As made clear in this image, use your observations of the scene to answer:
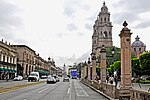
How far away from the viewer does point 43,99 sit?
2111cm

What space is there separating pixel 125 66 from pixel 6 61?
75176mm

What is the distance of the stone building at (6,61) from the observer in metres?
82.1

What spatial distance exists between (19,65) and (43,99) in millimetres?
91104

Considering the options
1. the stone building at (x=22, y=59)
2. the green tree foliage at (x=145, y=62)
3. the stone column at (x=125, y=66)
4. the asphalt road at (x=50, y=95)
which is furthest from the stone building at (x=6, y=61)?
the stone column at (x=125, y=66)

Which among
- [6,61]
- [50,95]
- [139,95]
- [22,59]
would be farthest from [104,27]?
[139,95]

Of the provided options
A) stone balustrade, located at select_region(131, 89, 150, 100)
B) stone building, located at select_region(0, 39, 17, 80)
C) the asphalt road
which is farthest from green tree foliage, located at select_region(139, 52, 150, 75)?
stone balustrade, located at select_region(131, 89, 150, 100)

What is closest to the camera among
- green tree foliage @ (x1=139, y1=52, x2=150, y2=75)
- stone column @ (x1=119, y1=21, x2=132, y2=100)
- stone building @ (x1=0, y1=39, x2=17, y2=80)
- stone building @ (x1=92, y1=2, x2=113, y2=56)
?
stone column @ (x1=119, y1=21, x2=132, y2=100)

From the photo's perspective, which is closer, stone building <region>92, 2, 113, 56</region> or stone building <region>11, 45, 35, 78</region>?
stone building <region>11, 45, 35, 78</region>

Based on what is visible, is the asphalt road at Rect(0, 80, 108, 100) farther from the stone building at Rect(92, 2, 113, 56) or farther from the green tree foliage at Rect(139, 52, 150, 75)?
the stone building at Rect(92, 2, 113, 56)

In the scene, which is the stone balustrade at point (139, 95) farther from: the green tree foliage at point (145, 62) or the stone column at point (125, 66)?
the green tree foliage at point (145, 62)

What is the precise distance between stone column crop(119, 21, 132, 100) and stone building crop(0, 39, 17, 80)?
65.2 m

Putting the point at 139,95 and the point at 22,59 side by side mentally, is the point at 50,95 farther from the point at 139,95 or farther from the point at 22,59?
the point at 22,59

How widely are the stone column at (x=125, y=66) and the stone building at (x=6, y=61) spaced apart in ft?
214

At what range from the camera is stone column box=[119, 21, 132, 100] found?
54.5 ft
